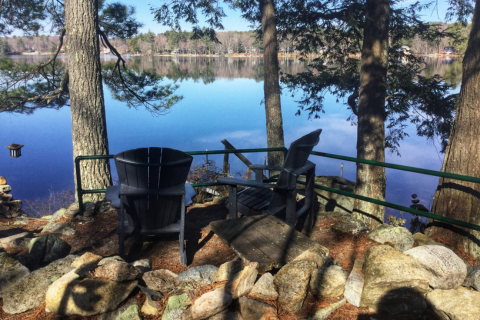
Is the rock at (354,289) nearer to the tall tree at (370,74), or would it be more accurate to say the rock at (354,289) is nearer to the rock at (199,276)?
the rock at (199,276)

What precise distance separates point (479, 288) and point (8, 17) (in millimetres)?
10910

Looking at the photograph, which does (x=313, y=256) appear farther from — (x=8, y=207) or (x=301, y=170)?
(x=8, y=207)

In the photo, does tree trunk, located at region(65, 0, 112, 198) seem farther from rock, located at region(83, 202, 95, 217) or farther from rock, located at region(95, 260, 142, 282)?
rock, located at region(95, 260, 142, 282)

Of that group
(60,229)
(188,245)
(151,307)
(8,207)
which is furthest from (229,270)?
(8,207)

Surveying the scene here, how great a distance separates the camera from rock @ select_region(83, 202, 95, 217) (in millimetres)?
4496

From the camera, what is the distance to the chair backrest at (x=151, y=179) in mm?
2986

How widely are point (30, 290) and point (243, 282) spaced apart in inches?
61.6

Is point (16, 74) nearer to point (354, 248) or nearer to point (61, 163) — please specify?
point (354, 248)

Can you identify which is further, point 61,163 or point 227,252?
point 61,163

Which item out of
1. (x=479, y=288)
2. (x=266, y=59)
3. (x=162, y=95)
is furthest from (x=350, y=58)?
(x=479, y=288)

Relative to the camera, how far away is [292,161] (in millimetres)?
3258

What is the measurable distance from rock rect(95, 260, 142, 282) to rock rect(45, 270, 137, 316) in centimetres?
5

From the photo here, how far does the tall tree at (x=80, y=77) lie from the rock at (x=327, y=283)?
398cm

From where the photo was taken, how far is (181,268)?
3.22 meters
